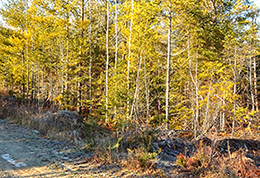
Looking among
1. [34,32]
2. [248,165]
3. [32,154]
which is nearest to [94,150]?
[32,154]

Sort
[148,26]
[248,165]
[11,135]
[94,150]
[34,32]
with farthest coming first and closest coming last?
1. [34,32]
2. [148,26]
3. [11,135]
4. [94,150]
5. [248,165]

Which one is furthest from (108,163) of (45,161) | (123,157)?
(45,161)

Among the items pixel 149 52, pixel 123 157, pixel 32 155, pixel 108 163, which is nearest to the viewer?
pixel 108 163

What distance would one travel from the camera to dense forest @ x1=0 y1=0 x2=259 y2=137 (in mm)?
8078

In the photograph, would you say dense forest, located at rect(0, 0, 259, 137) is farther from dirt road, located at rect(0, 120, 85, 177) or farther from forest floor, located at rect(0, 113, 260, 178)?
dirt road, located at rect(0, 120, 85, 177)

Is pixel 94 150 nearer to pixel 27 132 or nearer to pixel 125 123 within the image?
pixel 125 123

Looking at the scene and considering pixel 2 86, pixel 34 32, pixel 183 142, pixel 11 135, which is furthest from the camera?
pixel 2 86

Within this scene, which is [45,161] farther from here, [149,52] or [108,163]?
[149,52]

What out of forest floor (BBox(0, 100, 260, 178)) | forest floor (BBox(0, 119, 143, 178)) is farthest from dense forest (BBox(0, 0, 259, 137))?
forest floor (BBox(0, 119, 143, 178))

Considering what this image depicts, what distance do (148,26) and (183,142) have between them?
5331 millimetres

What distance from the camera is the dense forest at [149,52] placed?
318 inches

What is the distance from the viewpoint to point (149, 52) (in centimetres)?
830

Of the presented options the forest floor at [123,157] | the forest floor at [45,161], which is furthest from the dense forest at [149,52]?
the forest floor at [45,161]

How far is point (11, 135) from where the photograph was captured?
5.78 meters
